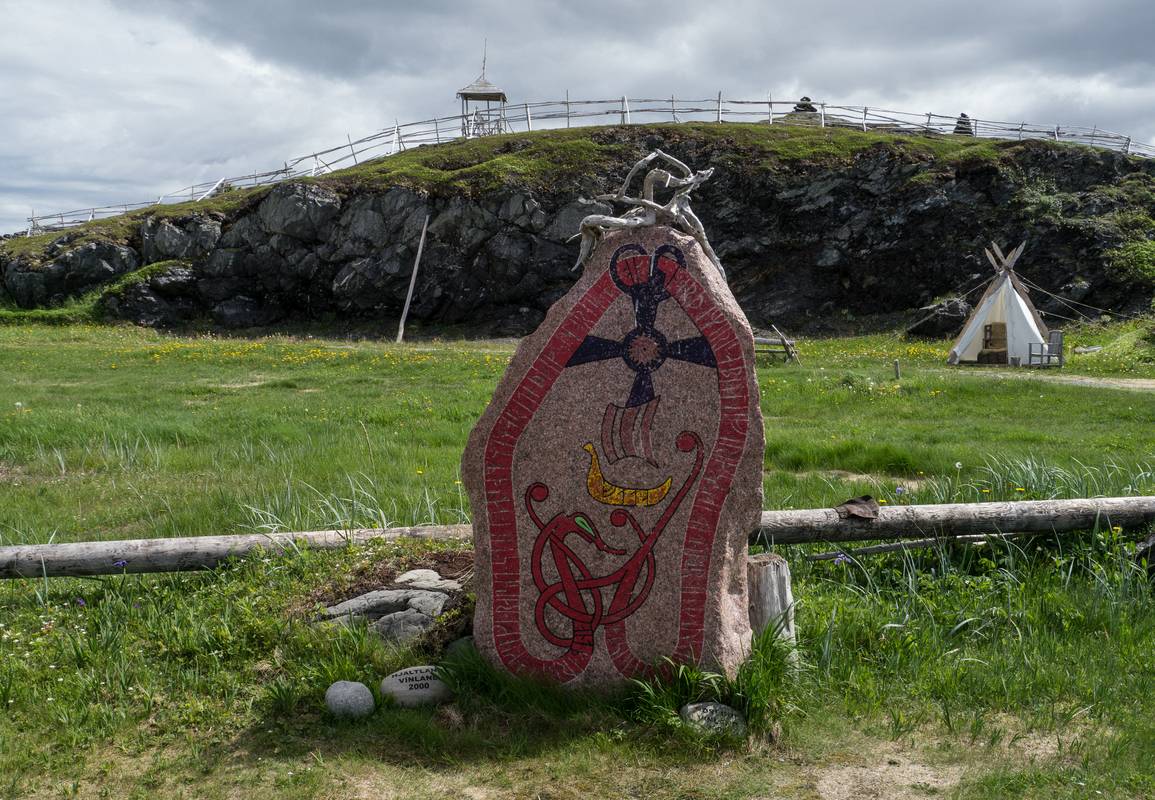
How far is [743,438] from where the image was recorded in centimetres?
429

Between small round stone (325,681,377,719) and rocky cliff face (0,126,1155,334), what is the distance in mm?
31976

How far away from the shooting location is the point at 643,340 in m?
4.31

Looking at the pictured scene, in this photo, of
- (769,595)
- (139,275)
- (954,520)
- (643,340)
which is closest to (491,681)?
(769,595)

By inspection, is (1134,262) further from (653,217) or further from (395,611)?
(395,611)

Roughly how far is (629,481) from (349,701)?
5.65 feet

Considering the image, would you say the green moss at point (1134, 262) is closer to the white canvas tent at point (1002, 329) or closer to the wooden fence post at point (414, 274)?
the white canvas tent at point (1002, 329)

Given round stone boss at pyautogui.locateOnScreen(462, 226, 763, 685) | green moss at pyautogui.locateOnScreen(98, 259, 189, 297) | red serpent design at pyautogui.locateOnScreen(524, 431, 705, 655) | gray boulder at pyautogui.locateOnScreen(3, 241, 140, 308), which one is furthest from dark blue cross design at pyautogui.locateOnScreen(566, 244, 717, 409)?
gray boulder at pyautogui.locateOnScreen(3, 241, 140, 308)

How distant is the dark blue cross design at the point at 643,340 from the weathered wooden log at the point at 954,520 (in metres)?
1.81

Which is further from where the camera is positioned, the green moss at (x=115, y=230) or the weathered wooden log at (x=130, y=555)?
the green moss at (x=115, y=230)

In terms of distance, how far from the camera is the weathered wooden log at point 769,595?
14.7ft

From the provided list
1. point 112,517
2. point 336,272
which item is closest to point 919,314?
point 336,272

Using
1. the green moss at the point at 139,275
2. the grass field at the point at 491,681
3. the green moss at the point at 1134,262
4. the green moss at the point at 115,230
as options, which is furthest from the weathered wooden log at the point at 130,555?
the green moss at the point at 115,230

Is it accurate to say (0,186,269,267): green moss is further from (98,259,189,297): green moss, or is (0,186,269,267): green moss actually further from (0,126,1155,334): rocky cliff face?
(98,259,189,297): green moss

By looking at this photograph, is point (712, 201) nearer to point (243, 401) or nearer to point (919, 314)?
point (919, 314)
